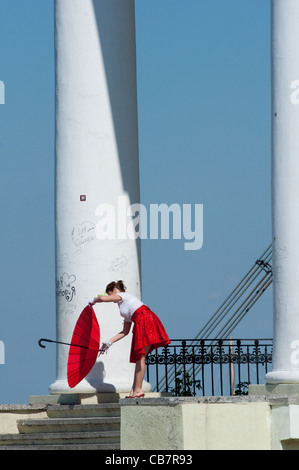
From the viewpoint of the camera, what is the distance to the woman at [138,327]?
2427 centimetres

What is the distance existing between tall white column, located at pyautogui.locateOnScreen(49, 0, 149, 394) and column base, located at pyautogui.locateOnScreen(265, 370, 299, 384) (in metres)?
4.53

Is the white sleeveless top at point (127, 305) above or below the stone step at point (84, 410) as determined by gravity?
above

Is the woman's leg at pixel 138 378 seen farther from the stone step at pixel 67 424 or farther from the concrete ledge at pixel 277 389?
the concrete ledge at pixel 277 389

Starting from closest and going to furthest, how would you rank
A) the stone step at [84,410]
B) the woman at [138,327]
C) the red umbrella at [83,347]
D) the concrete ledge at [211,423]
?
the concrete ledge at [211,423] → the woman at [138,327] → the stone step at [84,410] → the red umbrella at [83,347]

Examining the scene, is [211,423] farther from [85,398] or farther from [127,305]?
[85,398]

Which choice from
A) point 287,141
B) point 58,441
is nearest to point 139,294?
point 58,441

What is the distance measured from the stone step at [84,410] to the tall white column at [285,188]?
11.7ft

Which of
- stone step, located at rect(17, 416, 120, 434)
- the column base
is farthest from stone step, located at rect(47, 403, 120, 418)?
the column base

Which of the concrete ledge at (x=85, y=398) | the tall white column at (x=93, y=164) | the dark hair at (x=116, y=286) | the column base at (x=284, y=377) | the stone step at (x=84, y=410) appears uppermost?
the tall white column at (x=93, y=164)

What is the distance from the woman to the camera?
2427cm

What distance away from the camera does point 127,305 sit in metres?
25.1

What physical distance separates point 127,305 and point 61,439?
3.20 metres

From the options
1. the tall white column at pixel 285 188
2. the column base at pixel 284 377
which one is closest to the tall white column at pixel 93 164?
the column base at pixel 284 377
